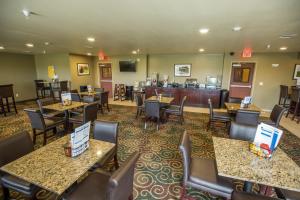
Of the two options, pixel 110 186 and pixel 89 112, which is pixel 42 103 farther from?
pixel 110 186

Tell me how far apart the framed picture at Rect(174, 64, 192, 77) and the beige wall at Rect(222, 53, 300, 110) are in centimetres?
164

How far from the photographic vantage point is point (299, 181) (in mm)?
1274

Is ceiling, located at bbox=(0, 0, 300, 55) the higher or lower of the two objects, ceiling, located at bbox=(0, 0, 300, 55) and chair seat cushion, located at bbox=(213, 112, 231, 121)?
the higher

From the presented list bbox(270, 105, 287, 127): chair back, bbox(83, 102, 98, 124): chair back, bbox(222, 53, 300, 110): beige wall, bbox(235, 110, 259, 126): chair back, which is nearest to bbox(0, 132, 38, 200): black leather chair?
bbox(83, 102, 98, 124): chair back

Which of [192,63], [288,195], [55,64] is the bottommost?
[288,195]

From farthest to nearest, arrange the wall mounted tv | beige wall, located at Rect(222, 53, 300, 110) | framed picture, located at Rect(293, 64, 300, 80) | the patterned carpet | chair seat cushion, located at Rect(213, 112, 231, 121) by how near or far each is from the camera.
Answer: the wall mounted tv
beige wall, located at Rect(222, 53, 300, 110)
framed picture, located at Rect(293, 64, 300, 80)
chair seat cushion, located at Rect(213, 112, 231, 121)
the patterned carpet

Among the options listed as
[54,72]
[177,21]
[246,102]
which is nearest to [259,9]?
[177,21]

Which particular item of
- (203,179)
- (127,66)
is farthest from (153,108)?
(127,66)

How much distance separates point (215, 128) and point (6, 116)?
22.2 ft

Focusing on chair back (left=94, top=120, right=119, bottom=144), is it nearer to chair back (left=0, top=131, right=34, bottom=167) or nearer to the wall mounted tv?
chair back (left=0, top=131, right=34, bottom=167)

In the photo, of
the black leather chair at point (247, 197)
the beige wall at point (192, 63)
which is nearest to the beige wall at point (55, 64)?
the beige wall at point (192, 63)

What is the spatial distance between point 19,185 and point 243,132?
272 cm

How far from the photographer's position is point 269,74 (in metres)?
6.55

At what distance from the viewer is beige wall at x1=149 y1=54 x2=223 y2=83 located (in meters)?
7.18
